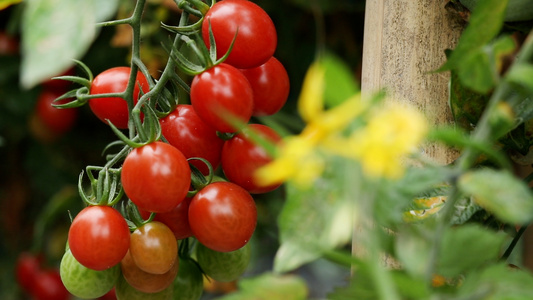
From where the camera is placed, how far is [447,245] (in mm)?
295

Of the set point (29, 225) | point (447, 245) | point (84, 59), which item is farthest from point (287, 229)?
point (29, 225)

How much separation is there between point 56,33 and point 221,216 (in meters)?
0.18

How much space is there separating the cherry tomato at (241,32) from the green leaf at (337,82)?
21cm

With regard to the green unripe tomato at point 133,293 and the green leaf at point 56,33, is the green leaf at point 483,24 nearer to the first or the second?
the green leaf at point 56,33

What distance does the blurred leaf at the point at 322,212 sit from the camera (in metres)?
0.24

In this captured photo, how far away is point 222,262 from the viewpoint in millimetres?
528

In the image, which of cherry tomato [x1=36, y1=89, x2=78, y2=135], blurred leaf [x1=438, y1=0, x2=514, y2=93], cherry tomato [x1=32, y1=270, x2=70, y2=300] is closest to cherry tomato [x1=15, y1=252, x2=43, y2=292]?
cherry tomato [x1=32, y1=270, x2=70, y2=300]

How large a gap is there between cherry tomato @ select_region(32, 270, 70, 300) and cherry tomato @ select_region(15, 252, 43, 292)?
1 centimetres

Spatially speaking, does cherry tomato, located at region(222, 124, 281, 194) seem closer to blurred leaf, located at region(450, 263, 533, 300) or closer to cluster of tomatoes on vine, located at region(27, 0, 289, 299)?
cluster of tomatoes on vine, located at region(27, 0, 289, 299)

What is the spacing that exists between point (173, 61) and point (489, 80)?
0.76ft

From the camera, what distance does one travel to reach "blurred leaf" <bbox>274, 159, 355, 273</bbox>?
0.79 ft

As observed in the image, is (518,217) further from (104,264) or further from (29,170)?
Result: (29,170)

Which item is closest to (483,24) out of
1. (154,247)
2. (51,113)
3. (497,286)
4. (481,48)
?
(481,48)

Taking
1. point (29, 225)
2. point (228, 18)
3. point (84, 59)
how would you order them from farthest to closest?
point (29, 225) < point (84, 59) < point (228, 18)
